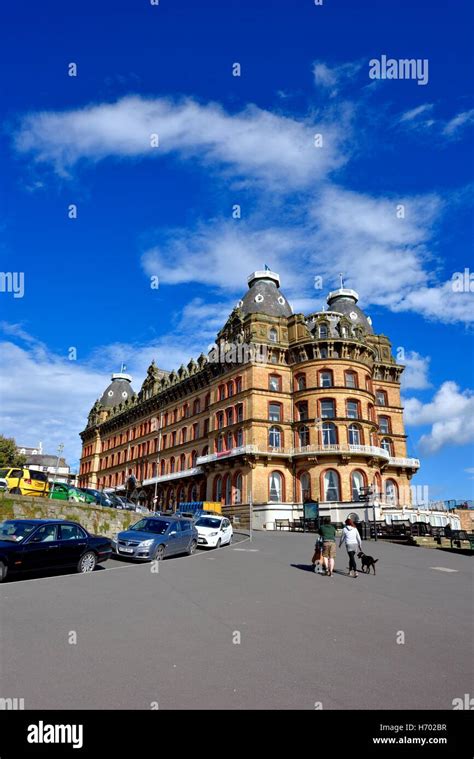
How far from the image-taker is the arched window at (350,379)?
Answer: 4478 cm

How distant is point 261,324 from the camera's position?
157 ft

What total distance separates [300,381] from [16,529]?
3579cm

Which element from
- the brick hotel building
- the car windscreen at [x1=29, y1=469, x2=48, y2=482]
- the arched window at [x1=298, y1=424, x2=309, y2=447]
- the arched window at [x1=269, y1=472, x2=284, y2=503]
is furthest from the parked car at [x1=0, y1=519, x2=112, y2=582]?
the arched window at [x1=298, y1=424, x2=309, y2=447]

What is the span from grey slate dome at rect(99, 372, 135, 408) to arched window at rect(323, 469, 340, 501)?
166 ft

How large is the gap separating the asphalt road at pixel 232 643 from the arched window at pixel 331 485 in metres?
29.0

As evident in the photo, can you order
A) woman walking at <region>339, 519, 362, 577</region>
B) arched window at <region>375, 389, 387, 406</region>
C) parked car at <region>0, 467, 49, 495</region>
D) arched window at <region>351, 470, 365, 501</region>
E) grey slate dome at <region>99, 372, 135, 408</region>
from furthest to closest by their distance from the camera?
grey slate dome at <region>99, 372, 135, 408</region>, arched window at <region>375, 389, 387, 406</region>, arched window at <region>351, 470, 365, 501</region>, parked car at <region>0, 467, 49, 495</region>, woman walking at <region>339, 519, 362, 577</region>

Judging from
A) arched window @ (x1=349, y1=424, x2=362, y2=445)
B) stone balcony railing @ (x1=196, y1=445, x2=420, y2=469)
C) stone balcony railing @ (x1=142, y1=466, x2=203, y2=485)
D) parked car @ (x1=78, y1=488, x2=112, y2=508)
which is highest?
arched window @ (x1=349, y1=424, x2=362, y2=445)

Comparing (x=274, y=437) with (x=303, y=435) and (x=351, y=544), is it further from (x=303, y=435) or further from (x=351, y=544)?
(x=351, y=544)

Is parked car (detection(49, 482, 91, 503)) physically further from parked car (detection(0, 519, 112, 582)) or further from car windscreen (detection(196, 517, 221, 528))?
parked car (detection(0, 519, 112, 582))

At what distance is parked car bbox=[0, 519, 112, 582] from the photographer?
38.4 ft

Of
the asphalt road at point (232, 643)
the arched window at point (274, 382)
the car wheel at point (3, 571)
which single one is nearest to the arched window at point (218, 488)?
the arched window at point (274, 382)

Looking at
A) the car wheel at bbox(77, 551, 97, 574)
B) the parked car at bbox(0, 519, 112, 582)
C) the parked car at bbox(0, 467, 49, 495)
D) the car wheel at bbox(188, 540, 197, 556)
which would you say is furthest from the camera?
the parked car at bbox(0, 467, 49, 495)
